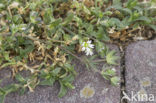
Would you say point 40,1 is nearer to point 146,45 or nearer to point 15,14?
point 15,14

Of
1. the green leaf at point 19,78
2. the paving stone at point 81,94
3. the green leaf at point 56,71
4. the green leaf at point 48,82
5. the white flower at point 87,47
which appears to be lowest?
the paving stone at point 81,94

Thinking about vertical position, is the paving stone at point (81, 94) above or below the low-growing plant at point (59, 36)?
below

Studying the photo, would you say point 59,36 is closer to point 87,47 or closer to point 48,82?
point 87,47

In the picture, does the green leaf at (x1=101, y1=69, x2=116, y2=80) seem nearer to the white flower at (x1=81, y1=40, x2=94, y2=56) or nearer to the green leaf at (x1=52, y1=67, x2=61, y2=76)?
the white flower at (x1=81, y1=40, x2=94, y2=56)

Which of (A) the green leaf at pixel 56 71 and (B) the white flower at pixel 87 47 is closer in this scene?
(A) the green leaf at pixel 56 71

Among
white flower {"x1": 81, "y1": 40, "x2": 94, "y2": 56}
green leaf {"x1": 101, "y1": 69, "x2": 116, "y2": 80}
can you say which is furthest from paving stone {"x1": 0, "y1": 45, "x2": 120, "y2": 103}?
white flower {"x1": 81, "y1": 40, "x2": 94, "y2": 56}

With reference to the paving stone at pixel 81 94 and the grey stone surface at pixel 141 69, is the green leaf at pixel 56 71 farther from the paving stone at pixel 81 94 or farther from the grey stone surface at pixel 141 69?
the grey stone surface at pixel 141 69

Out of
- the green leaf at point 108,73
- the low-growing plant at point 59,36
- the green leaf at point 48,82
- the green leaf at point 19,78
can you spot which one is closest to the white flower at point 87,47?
the low-growing plant at point 59,36
